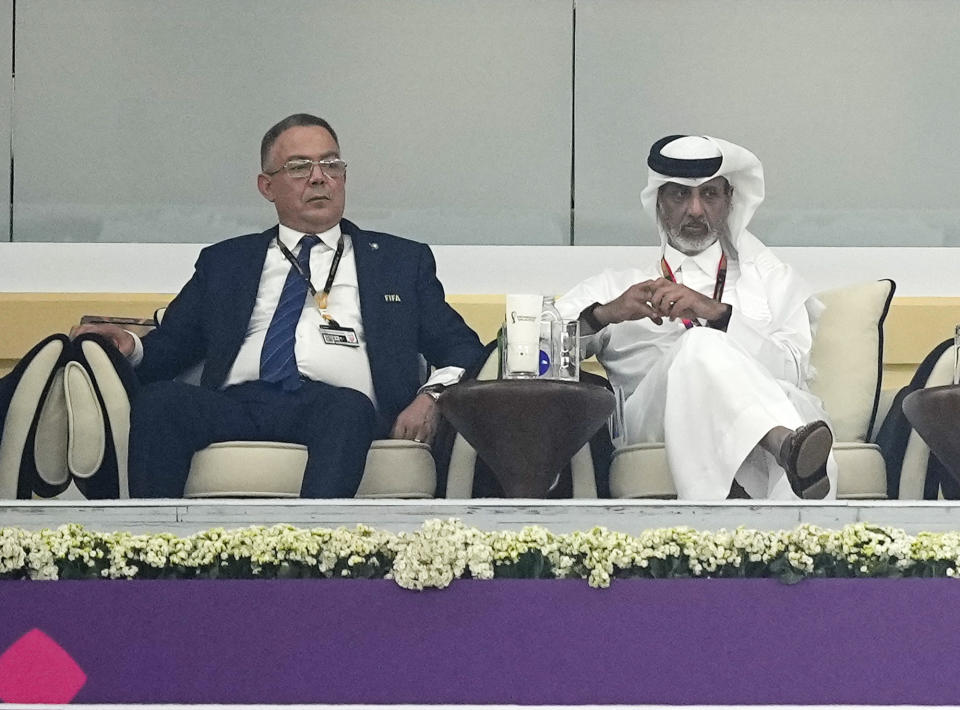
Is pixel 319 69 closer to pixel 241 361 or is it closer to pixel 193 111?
pixel 193 111

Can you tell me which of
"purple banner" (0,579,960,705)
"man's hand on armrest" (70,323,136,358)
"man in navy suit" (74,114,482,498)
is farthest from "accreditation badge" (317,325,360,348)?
"purple banner" (0,579,960,705)

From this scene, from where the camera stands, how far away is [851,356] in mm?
4625

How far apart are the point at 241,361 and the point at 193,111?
5.00ft

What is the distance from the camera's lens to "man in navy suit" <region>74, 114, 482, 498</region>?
4172mm

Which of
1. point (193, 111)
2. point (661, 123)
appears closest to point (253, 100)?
point (193, 111)

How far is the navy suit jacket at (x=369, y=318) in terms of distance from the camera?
176 inches

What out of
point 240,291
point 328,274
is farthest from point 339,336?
point 240,291

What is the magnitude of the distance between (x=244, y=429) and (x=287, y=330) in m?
0.39

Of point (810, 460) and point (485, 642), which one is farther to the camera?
point (810, 460)

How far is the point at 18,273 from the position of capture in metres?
5.57

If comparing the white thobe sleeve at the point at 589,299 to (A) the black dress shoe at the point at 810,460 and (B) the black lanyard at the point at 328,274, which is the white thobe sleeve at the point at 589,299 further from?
(A) the black dress shoe at the point at 810,460

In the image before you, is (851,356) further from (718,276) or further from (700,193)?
(700,193)

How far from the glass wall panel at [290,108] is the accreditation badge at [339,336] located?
127 centimetres

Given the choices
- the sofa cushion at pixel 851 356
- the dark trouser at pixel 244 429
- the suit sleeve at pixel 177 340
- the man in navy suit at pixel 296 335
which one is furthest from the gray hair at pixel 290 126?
the sofa cushion at pixel 851 356
